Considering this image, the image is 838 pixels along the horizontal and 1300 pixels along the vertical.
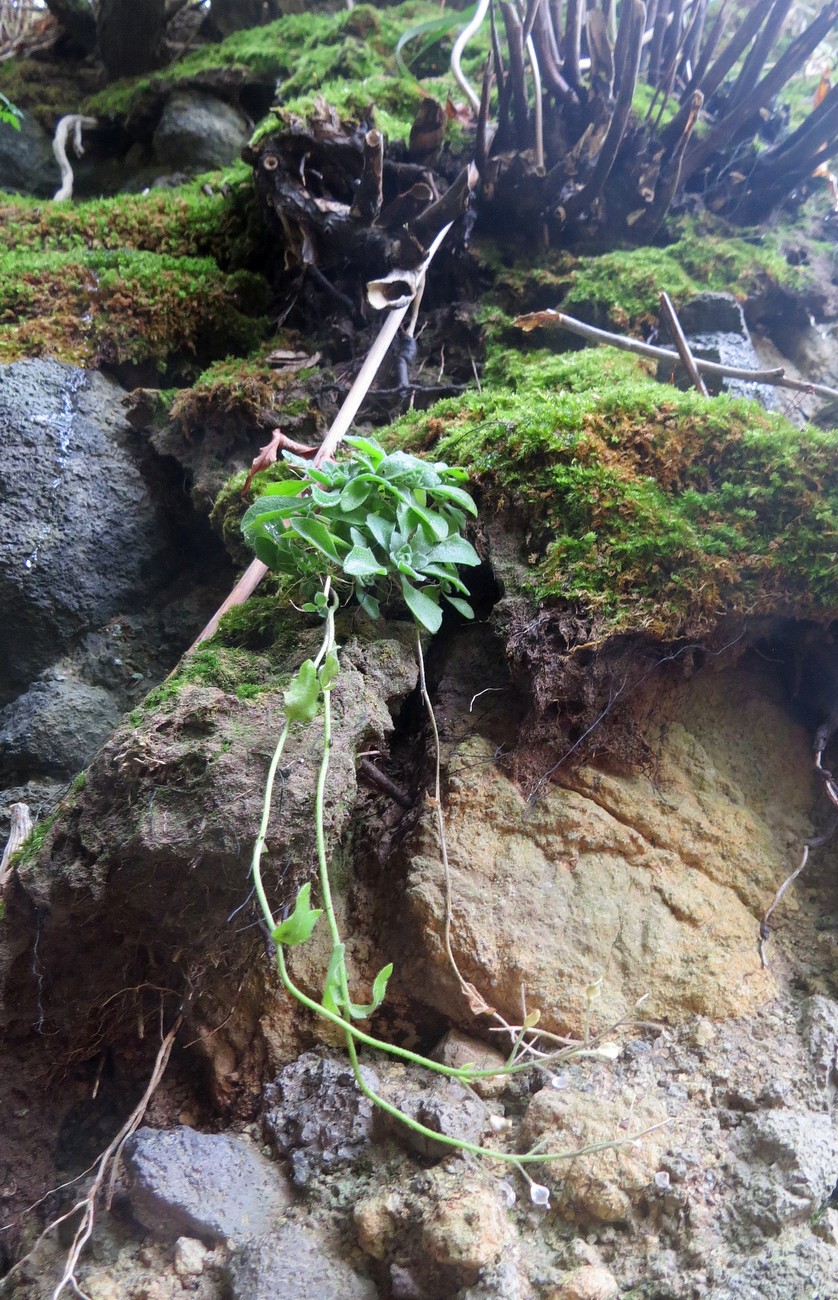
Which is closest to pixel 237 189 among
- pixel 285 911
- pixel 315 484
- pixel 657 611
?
pixel 315 484

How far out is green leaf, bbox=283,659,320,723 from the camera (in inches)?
50.5

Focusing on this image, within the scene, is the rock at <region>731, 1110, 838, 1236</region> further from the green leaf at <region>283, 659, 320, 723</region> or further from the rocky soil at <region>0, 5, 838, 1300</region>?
the green leaf at <region>283, 659, 320, 723</region>

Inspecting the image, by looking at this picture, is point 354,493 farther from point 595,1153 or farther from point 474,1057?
point 595,1153

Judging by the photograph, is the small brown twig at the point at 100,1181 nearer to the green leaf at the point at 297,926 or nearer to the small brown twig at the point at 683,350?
the green leaf at the point at 297,926

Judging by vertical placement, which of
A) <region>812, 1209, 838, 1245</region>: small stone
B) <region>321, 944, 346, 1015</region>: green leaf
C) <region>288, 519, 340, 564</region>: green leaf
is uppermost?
<region>288, 519, 340, 564</region>: green leaf

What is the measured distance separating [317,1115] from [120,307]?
2687mm

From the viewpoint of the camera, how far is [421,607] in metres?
1.55

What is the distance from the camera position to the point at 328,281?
2.88 metres

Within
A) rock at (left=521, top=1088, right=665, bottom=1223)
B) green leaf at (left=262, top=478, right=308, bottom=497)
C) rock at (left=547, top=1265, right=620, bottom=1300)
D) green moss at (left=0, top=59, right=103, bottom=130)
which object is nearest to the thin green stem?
green leaf at (left=262, top=478, right=308, bottom=497)

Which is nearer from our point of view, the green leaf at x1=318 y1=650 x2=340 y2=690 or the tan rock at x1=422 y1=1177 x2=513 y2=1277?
the tan rock at x1=422 y1=1177 x2=513 y2=1277

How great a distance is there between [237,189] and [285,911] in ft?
10.2

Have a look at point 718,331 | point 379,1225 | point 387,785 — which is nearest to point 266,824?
point 387,785

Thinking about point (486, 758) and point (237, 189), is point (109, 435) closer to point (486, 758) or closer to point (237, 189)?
point (237, 189)

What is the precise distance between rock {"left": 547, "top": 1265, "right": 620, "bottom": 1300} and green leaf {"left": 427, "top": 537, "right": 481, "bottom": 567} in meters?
1.26
